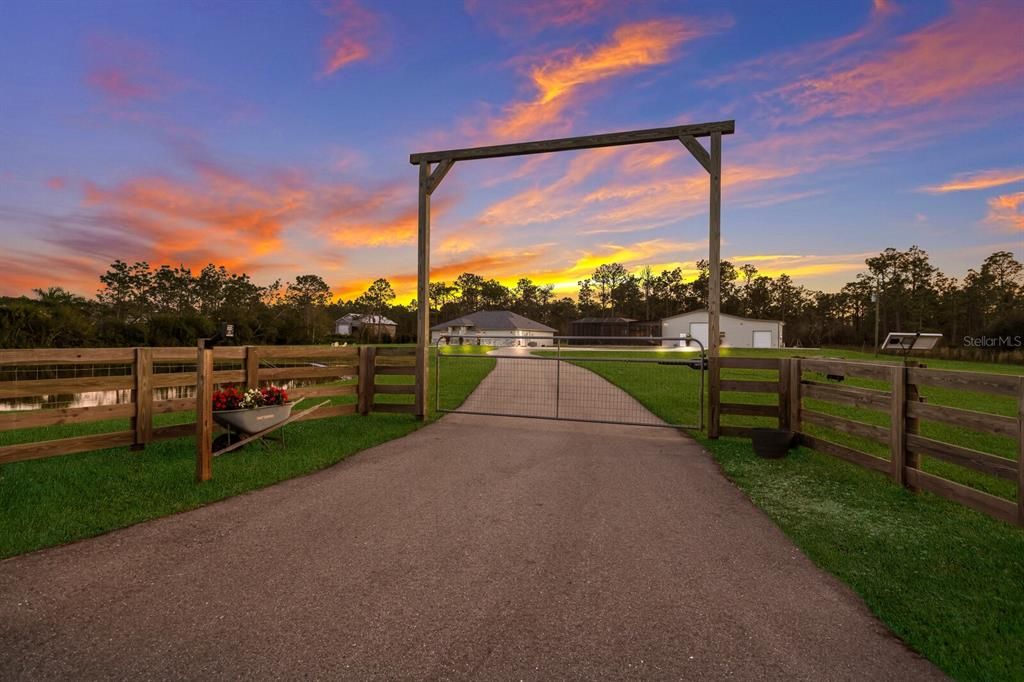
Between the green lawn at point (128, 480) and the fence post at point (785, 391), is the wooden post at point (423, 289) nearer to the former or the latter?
the green lawn at point (128, 480)

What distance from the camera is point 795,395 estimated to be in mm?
7094

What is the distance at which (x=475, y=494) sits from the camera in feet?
16.3

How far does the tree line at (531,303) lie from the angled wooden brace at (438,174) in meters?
31.9

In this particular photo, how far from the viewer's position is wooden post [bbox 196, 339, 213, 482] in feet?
16.9

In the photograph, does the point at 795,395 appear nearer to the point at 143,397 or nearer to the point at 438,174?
the point at 438,174

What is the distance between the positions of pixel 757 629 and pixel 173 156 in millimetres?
18575

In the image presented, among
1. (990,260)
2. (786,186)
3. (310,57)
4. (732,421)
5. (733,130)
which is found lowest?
(732,421)

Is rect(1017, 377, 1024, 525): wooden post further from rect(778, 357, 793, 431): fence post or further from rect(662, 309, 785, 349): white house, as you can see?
rect(662, 309, 785, 349): white house

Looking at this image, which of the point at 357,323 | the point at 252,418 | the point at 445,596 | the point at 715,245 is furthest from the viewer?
the point at 357,323

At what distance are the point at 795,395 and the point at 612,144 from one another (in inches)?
199

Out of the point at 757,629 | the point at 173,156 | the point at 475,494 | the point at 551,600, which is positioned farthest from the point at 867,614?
the point at 173,156

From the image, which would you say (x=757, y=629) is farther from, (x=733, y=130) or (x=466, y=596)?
(x=733, y=130)

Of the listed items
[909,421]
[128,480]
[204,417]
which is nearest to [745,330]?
[909,421]
